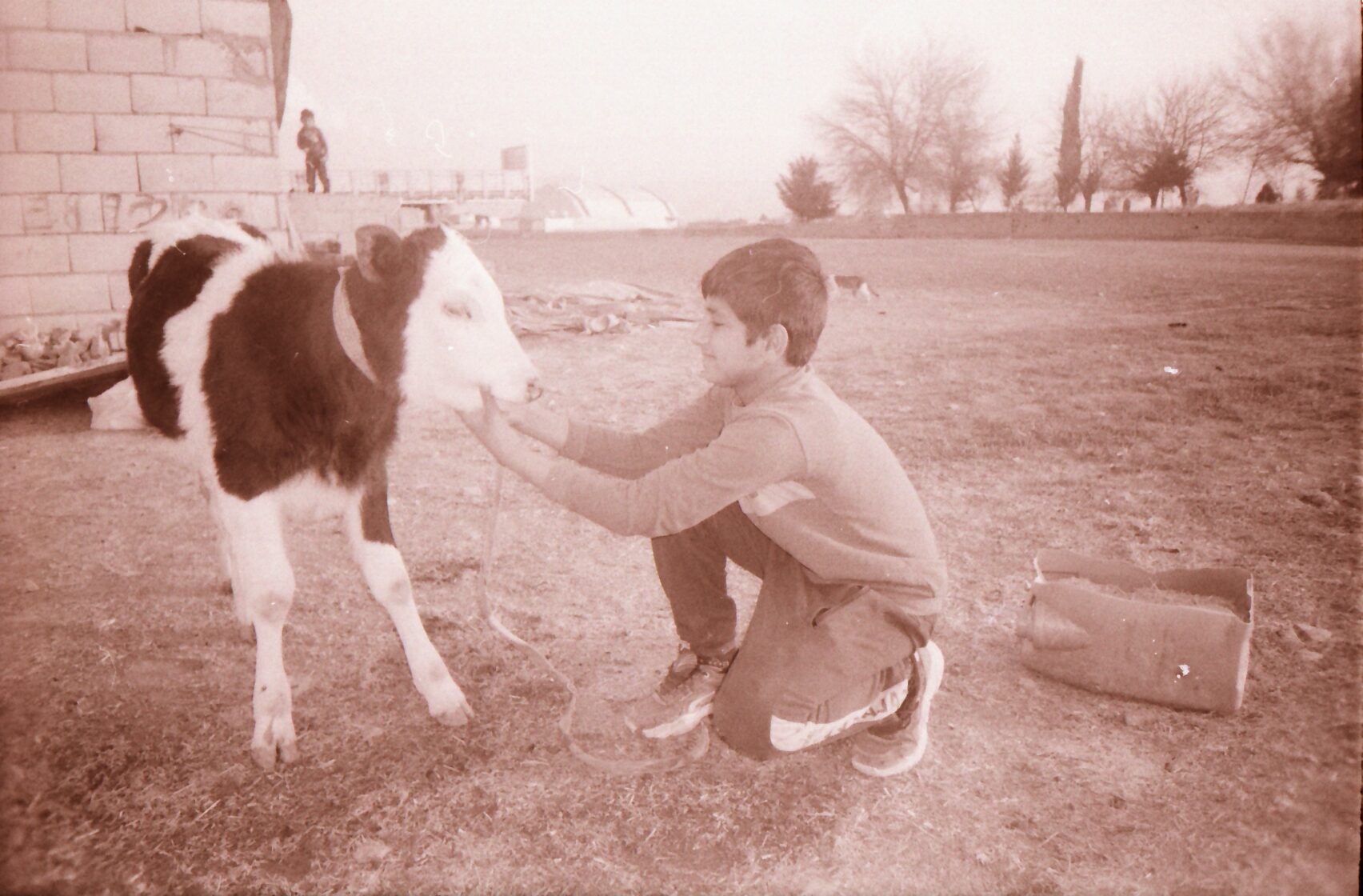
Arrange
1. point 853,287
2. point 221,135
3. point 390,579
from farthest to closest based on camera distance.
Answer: point 853,287 < point 221,135 < point 390,579

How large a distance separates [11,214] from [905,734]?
7.63m

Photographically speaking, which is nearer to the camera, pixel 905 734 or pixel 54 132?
pixel 905 734

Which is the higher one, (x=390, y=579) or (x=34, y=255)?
(x=34, y=255)

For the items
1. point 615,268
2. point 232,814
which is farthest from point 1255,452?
point 615,268

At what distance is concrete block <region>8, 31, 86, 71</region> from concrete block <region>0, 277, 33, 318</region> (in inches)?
63.5

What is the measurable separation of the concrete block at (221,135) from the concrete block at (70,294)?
4.28 feet

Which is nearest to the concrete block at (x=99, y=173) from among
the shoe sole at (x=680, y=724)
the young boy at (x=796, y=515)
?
the young boy at (x=796, y=515)

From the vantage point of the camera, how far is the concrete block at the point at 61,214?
655cm

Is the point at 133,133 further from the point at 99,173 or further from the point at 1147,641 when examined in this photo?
the point at 1147,641

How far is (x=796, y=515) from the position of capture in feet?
7.07

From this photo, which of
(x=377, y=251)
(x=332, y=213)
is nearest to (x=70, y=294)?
(x=332, y=213)

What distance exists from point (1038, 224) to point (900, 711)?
30.4 meters

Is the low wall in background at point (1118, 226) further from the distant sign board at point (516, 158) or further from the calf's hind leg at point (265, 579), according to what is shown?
the calf's hind leg at point (265, 579)

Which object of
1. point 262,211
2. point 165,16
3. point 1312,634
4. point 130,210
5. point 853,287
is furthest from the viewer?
point 853,287
